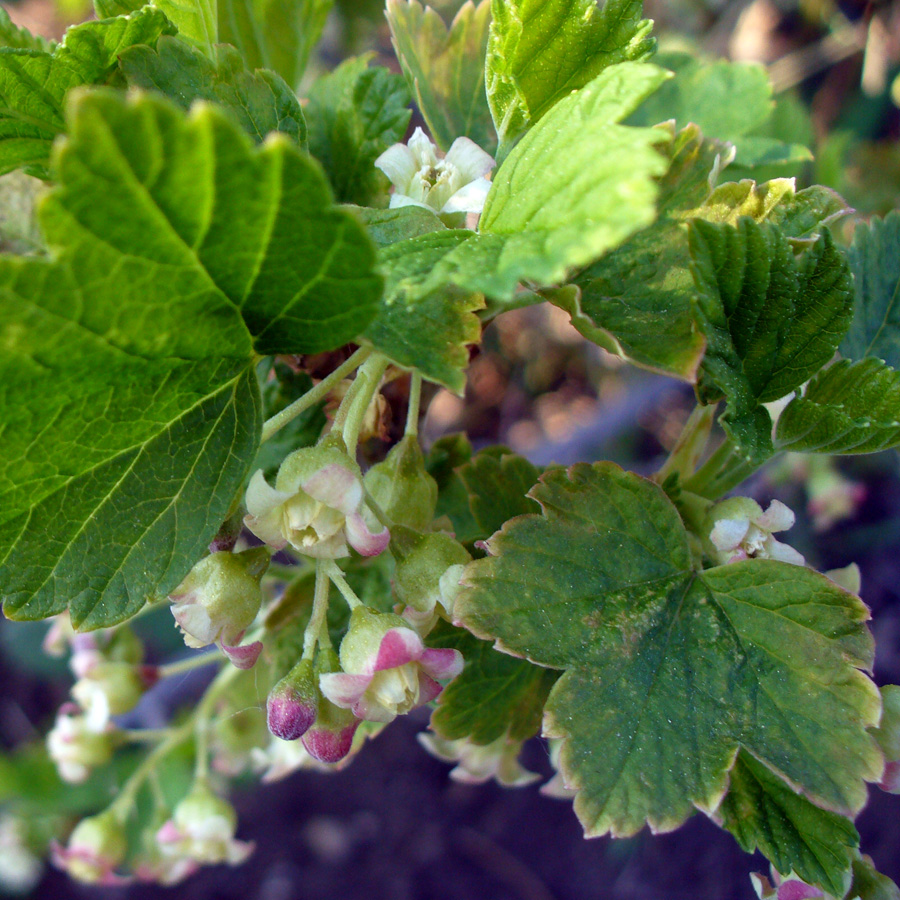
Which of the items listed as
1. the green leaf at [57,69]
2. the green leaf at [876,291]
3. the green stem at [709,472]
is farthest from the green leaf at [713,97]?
the green leaf at [57,69]

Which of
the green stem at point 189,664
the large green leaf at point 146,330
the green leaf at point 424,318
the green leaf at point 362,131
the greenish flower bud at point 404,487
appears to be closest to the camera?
the large green leaf at point 146,330

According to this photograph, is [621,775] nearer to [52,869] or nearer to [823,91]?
[52,869]

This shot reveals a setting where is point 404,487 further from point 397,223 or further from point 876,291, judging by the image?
point 876,291

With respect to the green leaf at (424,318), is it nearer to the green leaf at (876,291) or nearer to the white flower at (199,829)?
the green leaf at (876,291)

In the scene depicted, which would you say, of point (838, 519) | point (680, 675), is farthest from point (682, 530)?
point (838, 519)

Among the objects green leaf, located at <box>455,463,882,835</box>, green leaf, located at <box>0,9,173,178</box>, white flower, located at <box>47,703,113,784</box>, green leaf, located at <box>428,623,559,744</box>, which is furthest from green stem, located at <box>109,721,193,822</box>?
green leaf, located at <box>0,9,173,178</box>

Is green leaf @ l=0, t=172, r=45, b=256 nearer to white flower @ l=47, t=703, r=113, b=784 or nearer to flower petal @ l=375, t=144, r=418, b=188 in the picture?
flower petal @ l=375, t=144, r=418, b=188

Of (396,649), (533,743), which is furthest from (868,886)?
(533,743)
